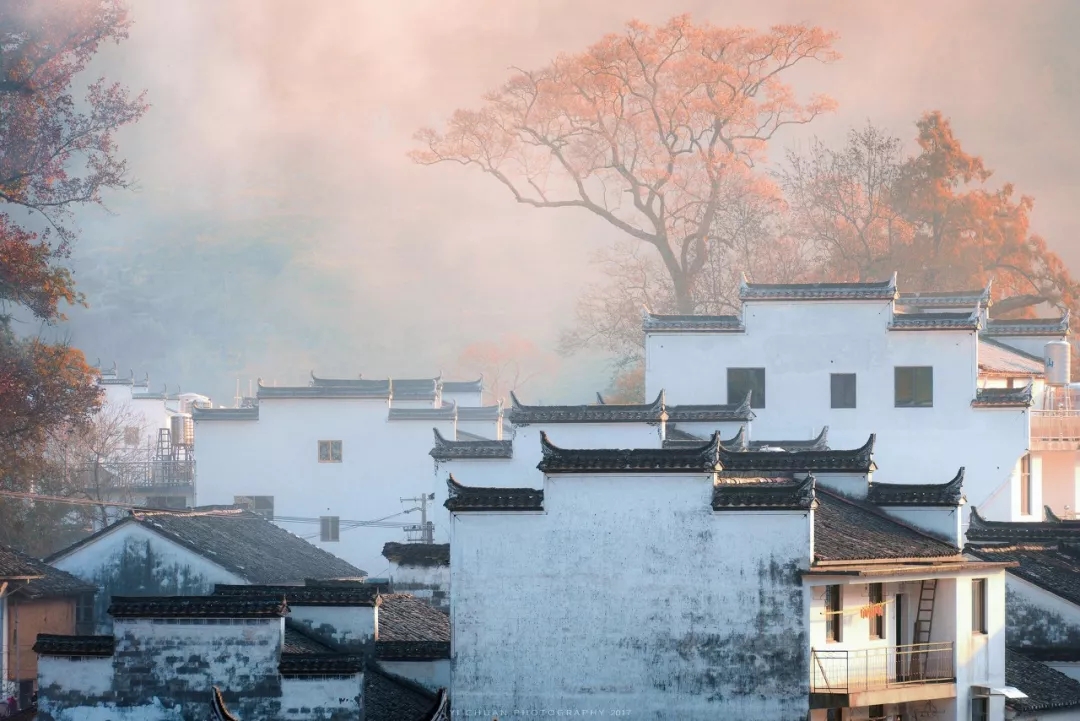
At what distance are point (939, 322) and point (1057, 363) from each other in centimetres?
658

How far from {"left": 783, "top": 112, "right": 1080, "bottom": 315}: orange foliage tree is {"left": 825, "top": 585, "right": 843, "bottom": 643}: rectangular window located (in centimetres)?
3661

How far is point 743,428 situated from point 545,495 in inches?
708

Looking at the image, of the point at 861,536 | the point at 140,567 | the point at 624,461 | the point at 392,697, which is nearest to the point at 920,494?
the point at 861,536

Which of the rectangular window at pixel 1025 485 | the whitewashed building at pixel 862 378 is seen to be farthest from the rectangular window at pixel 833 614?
the rectangular window at pixel 1025 485

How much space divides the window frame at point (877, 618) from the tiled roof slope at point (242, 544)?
1740 centimetres

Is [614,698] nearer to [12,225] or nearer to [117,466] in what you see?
[12,225]

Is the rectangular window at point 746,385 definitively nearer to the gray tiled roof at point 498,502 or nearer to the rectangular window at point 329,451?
the rectangular window at point 329,451

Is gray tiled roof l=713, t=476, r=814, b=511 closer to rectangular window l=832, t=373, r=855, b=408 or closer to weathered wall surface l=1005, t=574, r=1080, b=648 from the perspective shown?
weathered wall surface l=1005, t=574, r=1080, b=648

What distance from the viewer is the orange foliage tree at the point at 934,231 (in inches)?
2511

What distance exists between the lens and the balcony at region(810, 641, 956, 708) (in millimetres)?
25719

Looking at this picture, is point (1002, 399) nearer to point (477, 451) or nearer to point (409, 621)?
point (477, 451)

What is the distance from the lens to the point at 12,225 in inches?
1636

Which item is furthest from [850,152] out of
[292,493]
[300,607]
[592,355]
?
A: [592,355]

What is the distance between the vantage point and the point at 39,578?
121ft
